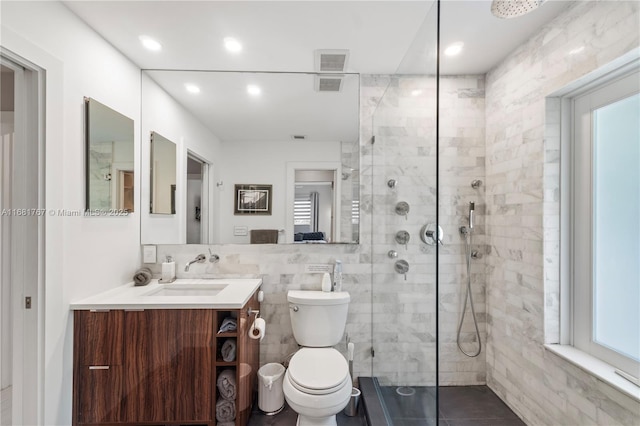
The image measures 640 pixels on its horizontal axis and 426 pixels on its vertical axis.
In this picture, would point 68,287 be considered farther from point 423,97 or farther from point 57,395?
point 423,97

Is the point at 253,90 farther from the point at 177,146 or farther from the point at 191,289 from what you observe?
the point at 191,289

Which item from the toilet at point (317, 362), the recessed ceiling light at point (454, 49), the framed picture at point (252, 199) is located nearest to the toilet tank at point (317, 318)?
A: the toilet at point (317, 362)

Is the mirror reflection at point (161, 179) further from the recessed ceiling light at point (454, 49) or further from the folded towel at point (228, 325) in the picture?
the recessed ceiling light at point (454, 49)

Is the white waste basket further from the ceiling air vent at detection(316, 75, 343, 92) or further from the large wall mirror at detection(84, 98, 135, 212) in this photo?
the ceiling air vent at detection(316, 75, 343, 92)

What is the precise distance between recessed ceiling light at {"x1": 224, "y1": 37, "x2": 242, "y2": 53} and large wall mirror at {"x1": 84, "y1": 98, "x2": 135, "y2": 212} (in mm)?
845

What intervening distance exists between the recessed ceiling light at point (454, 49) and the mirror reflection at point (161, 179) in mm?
2095

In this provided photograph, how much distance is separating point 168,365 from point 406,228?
1508 millimetres

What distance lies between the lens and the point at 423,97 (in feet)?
4.41

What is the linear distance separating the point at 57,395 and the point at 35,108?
145 centimetres

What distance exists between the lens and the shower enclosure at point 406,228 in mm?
1222

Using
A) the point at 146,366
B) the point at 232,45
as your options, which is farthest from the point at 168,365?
the point at 232,45

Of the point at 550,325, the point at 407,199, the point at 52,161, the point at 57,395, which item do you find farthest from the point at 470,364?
the point at 52,161

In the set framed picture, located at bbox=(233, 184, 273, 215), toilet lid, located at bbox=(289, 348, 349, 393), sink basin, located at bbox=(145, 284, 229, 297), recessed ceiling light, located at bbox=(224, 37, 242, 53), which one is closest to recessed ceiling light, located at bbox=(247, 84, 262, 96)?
recessed ceiling light, located at bbox=(224, 37, 242, 53)

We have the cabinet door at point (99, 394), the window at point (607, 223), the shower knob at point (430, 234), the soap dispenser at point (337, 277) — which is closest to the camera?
the shower knob at point (430, 234)
